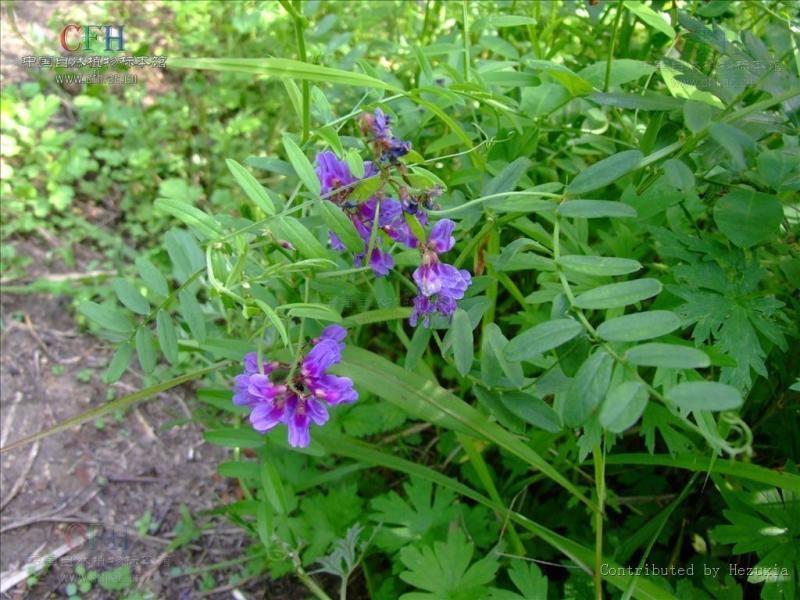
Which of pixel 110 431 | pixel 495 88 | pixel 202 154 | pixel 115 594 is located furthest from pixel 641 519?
pixel 202 154

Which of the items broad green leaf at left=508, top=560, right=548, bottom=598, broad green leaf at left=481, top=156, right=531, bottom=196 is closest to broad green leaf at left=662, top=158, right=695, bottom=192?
broad green leaf at left=481, top=156, right=531, bottom=196

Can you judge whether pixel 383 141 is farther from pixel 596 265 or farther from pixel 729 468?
pixel 729 468

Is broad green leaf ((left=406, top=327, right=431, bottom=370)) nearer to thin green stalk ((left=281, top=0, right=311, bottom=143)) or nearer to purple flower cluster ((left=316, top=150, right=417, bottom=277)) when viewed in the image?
purple flower cluster ((left=316, top=150, right=417, bottom=277))

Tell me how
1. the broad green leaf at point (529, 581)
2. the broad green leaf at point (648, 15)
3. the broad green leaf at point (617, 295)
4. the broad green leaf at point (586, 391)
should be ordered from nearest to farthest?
the broad green leaf at point (586, 391)
the broad green leaf at point (617, 295)
the broad green leaf at point (529, 581)
the broad green leaf at point (648, 15)

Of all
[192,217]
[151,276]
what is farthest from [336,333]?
[151,276]

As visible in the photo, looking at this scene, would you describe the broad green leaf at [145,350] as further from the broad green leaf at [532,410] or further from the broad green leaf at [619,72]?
the broad green leaf at [619,72]

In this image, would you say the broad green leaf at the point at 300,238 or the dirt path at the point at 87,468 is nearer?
the broad green leaf at the point at 300,238

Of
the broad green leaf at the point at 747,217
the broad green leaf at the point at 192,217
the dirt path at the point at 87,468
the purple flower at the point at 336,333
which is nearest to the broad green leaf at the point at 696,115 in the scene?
the broad green leaf at the point at 747,217
